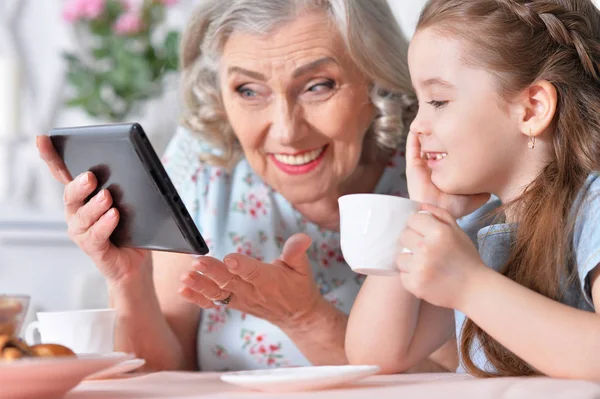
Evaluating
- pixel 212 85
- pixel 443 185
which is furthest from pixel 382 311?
pixel 212 85

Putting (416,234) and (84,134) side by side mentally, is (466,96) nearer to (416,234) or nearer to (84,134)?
(416,234)

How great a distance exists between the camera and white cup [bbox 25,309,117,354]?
1229 mm

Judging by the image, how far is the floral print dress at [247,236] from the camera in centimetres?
182

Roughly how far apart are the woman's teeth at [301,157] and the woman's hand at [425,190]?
0.36 m

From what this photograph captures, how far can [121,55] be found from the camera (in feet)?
A: 9.12

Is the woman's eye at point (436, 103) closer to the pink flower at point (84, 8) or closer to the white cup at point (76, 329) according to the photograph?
the white cup at point (76, 329)

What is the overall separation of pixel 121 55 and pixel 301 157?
126 centimetres

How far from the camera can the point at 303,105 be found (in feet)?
5.61

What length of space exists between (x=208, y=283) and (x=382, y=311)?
29cm

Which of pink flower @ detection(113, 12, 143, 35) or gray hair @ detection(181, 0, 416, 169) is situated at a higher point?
pink flower @ detection(113, 12, 143, 35)

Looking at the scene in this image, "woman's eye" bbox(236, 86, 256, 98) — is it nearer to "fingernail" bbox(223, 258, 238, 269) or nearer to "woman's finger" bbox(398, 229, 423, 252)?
"fingernail" bbox(223, 258, 238, 269)

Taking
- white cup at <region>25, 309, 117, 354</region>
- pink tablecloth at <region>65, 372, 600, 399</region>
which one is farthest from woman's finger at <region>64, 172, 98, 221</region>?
pink tablecloth at <region>65, 372, 600, 399</region>

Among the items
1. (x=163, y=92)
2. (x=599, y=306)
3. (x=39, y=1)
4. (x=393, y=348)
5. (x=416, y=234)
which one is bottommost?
(x=393, y=348)

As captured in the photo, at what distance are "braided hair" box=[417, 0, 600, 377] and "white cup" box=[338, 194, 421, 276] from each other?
232 mm
